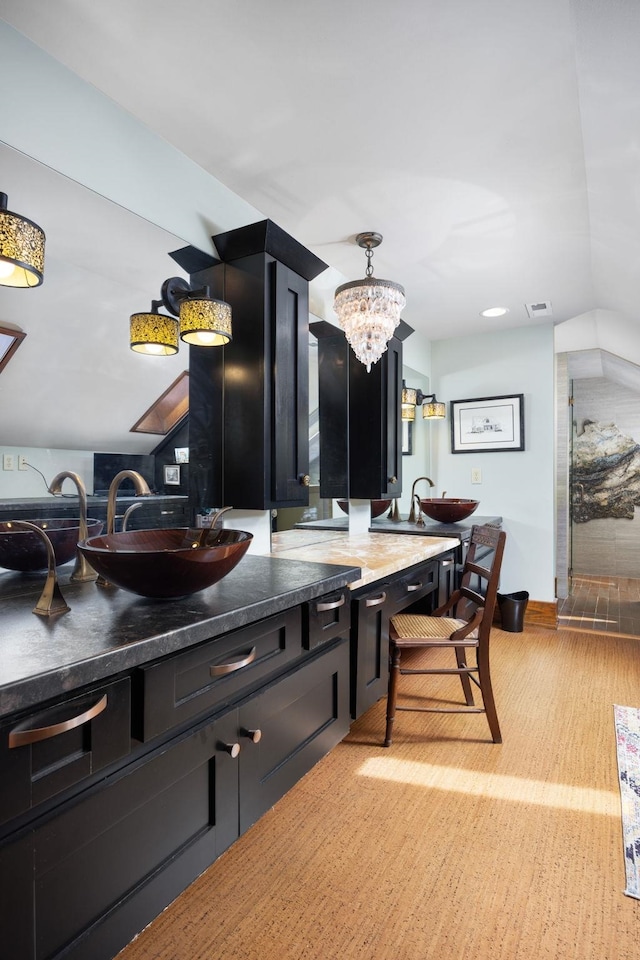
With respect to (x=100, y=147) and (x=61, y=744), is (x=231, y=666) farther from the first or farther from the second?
(x=100, y=147)

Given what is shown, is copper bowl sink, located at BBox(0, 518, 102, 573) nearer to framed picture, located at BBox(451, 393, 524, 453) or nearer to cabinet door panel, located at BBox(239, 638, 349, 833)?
cabinet door panel, located at BBox(239, 638, 349, 833)

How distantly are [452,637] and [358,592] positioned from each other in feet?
1.84

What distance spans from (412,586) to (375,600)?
0.51 m

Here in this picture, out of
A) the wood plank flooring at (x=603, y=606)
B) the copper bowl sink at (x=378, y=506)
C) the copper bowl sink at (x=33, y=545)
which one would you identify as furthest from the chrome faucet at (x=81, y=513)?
the wood plank flooring at (x=603, y=606)

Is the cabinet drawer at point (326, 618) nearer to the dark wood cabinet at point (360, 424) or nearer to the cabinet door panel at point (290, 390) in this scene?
the cabinet door panel at point (290, 390)

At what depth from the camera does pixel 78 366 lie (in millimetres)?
1621

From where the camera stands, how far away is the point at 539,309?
388 cm

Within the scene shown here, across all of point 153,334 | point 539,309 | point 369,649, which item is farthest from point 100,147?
point 539,309

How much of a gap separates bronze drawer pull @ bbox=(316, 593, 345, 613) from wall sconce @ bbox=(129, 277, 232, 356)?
1.06 m

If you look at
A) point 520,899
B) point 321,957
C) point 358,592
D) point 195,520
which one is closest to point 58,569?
point 195,520

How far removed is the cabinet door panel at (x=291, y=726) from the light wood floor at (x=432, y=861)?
0.28 m

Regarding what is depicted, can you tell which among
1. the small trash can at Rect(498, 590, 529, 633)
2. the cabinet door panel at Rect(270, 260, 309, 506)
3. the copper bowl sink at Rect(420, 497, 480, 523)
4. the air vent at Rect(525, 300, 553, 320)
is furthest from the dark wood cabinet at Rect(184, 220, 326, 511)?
the small trash can at Rect(498, 590, 529, 633)

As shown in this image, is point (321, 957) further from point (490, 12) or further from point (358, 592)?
point (490, 12)

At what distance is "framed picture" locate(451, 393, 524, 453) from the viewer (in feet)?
14.3
